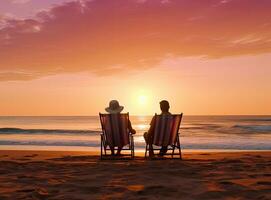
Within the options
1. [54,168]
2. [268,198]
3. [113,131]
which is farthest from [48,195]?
[113,131]

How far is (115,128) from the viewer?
9305 mm

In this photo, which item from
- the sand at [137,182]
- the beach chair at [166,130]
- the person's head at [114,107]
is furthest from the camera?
the person's head at [114,107]

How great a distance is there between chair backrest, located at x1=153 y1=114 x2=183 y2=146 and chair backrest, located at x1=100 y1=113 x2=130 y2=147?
0.68 meters

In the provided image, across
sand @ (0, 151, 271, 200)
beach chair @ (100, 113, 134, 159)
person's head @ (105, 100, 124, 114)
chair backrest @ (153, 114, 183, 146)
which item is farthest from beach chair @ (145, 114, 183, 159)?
sand @ (0, 151, 271, 200)

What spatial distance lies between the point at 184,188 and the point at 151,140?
4469 millimetres

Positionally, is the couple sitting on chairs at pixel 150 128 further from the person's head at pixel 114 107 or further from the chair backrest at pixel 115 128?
the person's head at pixel 114 107

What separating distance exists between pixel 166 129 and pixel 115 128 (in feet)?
3.75

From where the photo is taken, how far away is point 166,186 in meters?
5.21

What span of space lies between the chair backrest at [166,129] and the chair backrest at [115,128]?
2.22 feet

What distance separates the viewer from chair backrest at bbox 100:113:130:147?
920 centimetres

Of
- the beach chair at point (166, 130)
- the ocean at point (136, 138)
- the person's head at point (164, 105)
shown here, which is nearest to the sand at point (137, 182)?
the beach chair at point (166, 130)

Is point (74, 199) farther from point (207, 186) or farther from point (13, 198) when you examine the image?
point (207, 186)

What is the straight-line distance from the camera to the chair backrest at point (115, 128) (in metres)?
9.20

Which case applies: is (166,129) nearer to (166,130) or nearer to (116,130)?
(166,130)
